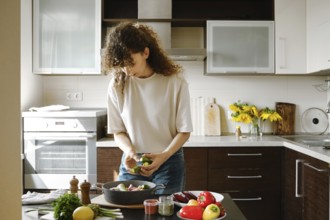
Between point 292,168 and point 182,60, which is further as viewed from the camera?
point 182,60

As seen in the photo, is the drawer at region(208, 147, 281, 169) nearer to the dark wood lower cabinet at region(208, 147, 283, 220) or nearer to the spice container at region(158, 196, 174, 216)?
the dark wood lower cabinet at region(208, 147, 283, 220)

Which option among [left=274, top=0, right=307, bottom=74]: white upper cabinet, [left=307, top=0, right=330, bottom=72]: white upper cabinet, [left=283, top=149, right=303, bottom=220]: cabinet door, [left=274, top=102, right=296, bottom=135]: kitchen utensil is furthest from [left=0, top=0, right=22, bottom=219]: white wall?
[left=274, top=102, right=296, bottom=135]: kitchen utensil

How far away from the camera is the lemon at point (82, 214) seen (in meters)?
1.24

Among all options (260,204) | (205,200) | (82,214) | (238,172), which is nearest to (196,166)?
(238,172)

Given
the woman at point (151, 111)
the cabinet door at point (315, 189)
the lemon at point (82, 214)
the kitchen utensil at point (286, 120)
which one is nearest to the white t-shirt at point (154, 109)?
the woman at point (151, 111)

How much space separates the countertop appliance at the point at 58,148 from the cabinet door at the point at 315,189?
5.11ft

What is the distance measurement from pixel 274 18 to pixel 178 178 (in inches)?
79.6

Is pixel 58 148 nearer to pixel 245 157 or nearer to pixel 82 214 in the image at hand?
pixel 245 157

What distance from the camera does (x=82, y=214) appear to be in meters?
1.26

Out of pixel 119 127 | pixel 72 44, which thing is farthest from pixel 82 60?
pixel 119 127

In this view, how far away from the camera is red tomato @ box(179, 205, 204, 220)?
50.4 inches

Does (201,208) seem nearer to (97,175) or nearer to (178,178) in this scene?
(178,178)

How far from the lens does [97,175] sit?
3.09 metres

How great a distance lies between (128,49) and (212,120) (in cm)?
200
